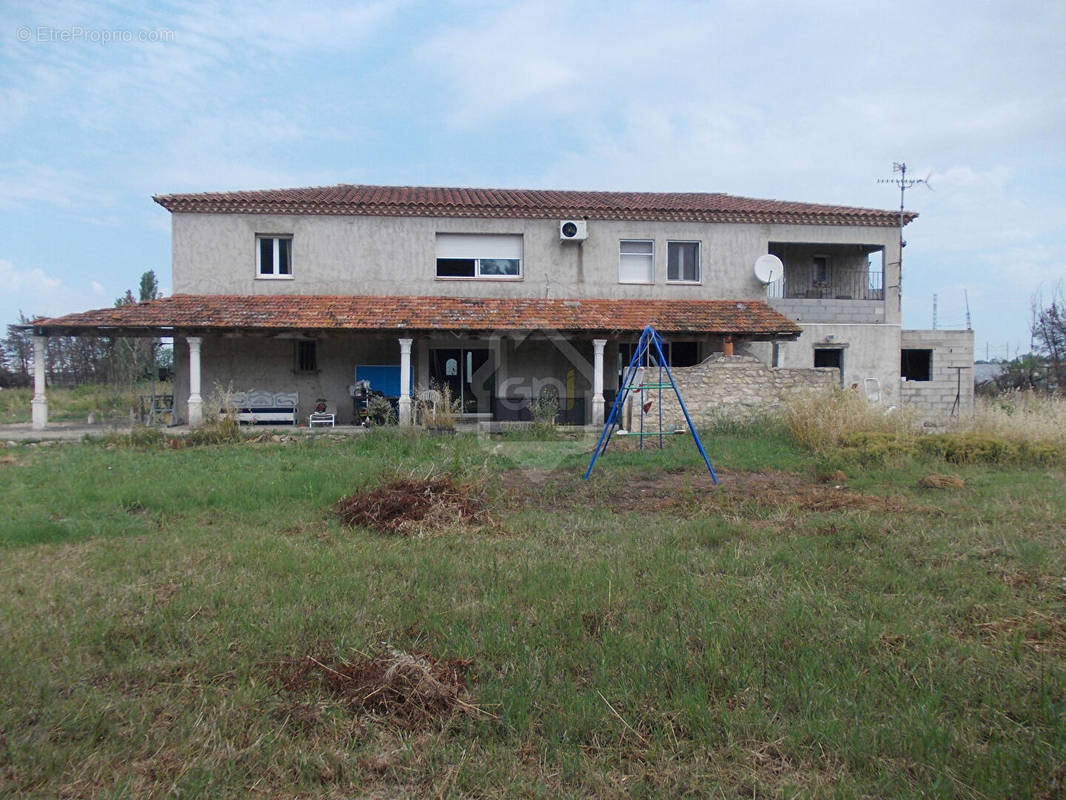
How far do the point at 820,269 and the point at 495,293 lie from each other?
11044mm

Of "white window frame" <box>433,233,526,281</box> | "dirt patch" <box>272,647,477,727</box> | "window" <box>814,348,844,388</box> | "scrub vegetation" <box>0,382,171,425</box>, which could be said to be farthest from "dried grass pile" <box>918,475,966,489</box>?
"scrub vegetation" <box>0,382,171,425</box>

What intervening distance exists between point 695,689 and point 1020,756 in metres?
1.28

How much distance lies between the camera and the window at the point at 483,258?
19.0m

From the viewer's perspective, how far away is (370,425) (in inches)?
638

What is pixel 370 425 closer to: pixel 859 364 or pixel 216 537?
pixel 216 537

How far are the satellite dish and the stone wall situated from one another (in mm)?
4168

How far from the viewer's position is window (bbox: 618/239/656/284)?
19.4 metres

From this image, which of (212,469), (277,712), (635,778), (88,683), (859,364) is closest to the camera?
(635,778)

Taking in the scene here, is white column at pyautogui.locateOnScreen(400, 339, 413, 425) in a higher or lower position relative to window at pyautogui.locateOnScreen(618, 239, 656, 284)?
lower

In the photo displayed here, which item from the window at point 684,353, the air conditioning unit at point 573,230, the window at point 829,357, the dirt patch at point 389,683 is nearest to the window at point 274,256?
the air conditioning unit at point 573,230

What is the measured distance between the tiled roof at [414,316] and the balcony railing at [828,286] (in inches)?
135

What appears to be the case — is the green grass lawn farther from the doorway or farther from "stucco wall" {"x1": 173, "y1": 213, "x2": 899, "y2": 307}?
the doorway

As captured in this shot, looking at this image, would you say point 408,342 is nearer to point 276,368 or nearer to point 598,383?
point 276,368

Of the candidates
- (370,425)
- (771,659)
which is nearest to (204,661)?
(771,659)
